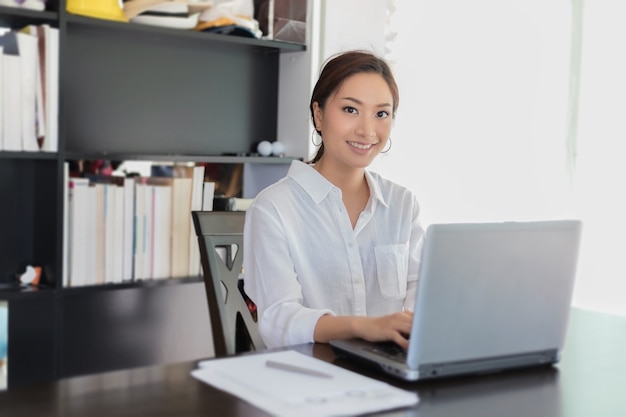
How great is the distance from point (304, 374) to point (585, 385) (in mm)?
461

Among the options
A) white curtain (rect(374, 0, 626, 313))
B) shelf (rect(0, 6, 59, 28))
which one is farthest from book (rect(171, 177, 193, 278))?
white curtain (rect(374, 0, 626, 313))

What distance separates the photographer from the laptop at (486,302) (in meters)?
1.24

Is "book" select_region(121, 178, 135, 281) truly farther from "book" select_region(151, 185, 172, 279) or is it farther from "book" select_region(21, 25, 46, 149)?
"book" select_region(21, 25, 46, 149)

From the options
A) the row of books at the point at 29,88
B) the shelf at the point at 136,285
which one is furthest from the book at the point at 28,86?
the shelf at the point at 136,285

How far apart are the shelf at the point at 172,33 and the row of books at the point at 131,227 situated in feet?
1.57

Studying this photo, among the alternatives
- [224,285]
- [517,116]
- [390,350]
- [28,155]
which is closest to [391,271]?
[224,285]

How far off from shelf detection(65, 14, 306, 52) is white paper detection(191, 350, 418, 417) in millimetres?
1730

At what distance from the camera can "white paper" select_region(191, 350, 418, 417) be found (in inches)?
43.3

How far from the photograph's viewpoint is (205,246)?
6.36 ft

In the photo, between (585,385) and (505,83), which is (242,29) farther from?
(585,385)

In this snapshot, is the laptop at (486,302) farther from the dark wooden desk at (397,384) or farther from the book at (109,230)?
the book at (109,230)

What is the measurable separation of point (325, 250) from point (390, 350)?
1.91ft

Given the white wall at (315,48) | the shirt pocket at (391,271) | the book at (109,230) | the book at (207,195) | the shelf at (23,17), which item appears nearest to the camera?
the shirt pocket at (391,271)

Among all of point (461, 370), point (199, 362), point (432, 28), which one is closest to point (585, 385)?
point (461, 370)
